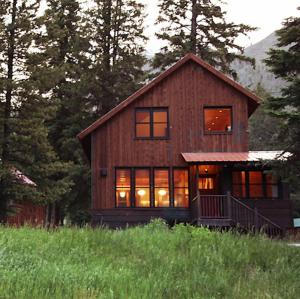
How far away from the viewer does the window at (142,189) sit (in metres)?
23.7

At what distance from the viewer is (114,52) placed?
118 ft

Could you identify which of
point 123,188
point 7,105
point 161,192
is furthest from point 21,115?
Result: point 161,192

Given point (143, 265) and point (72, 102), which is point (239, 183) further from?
point (143, 265)

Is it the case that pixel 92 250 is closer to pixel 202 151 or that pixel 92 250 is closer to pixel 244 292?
pixel 244 292

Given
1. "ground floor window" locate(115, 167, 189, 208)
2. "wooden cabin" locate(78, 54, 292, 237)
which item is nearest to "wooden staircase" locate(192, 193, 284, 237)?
"wooden cabin" locate(78, 54, 292, 237)

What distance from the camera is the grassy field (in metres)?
6.79

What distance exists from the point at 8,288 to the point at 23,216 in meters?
26.1

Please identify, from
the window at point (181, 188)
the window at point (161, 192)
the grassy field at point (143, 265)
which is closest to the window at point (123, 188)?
the window at point (161, 192)

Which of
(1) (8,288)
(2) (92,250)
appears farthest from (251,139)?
(1) (8,288)

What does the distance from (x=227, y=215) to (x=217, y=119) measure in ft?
18.1

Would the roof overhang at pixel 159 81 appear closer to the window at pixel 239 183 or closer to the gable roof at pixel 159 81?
the gable roof at pixel 159 81

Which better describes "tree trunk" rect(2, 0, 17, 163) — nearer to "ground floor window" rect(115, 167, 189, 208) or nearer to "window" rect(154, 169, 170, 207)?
"ground floor window" rect(115, 167, 189, 208)

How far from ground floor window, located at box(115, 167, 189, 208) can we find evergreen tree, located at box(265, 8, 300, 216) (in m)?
10.8

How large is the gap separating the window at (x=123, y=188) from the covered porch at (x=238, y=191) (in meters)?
3.07
